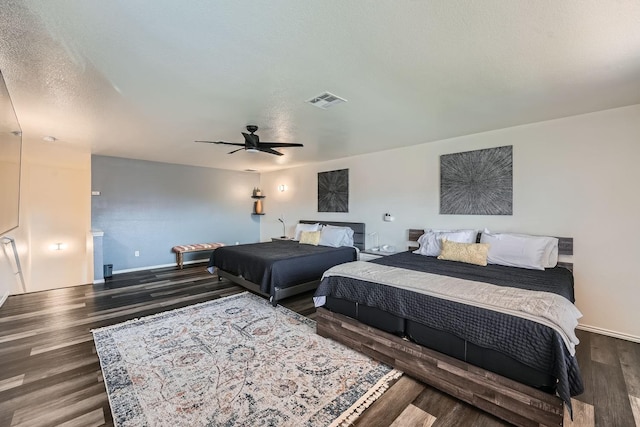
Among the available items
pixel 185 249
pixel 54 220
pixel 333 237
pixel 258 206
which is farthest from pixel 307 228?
pixel 54 220

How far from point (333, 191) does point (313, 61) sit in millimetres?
4090

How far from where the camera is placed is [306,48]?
190cm

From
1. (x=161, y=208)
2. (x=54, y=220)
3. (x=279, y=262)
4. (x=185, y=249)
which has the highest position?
(x=161, y=208)

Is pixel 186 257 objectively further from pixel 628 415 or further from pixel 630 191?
pixel 630 191

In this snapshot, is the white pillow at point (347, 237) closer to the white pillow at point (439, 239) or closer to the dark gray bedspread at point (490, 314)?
the white pillow at point (439, 239)

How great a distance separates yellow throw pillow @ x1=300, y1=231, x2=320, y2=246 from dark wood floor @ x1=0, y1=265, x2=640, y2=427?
1.60m

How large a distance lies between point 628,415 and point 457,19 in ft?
9.30

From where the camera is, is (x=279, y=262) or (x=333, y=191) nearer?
(x=279, y=262)

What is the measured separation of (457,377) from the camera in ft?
6.54

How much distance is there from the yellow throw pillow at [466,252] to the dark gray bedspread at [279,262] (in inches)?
71.0

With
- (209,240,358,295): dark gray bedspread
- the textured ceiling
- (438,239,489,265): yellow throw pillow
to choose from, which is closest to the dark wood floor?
(209,240,358,295): dark gray bedspread

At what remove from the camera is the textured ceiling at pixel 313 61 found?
155 centimetres

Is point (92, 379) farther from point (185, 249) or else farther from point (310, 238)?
point (185, 249)

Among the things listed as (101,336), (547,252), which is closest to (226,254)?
(101,336)
